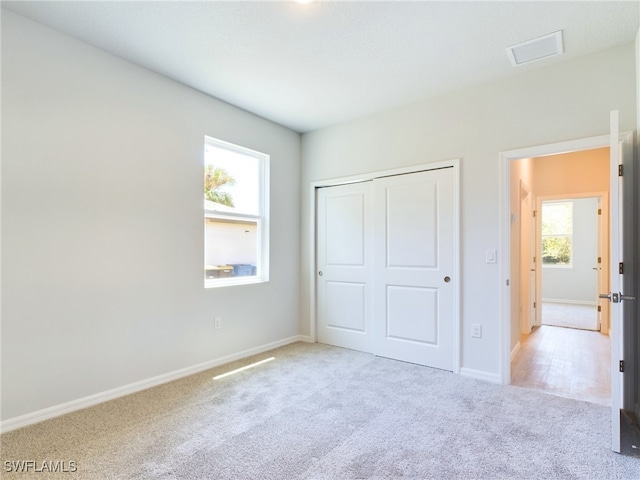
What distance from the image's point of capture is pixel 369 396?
275 cm

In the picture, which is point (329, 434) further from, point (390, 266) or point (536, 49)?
point (536, 49)

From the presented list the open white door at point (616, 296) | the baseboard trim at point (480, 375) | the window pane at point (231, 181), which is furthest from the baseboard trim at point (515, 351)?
the window pane at point (231, 181)

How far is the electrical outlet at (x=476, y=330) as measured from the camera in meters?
3.17

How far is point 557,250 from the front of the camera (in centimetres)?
773

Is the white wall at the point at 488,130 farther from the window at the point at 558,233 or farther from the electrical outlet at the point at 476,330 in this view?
the window at the point at 558,233

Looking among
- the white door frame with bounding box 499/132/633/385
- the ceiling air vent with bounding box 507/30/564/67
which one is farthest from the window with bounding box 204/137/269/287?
the ceiling air vent with bounding box 507/30/564/67

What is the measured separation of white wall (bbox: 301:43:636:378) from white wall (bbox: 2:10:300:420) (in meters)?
1.88

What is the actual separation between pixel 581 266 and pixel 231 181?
7666 mm

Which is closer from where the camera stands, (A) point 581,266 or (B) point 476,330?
(B) point 476,330

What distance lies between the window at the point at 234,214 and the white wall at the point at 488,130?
1.26 metres

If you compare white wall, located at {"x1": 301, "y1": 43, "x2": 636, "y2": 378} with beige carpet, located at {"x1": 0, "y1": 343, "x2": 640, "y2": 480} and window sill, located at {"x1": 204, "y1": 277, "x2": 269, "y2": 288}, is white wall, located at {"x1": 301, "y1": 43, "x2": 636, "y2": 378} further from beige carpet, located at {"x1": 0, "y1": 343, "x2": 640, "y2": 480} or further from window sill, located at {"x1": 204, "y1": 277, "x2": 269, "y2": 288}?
window sill, located at {"x1": 204, "y1": 277, "x2": 269, "y2": 288}

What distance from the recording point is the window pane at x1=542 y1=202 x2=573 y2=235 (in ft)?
25.1

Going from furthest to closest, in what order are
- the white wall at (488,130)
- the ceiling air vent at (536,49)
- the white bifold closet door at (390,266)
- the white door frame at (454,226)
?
the white bifold closet door at (390,266)
the white door frame at (454,226)
the white wall at (488,130)
the ceiling air vent at (536,49)

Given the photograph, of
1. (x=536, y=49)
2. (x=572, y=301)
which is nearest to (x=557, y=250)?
(x=572, y=301)
